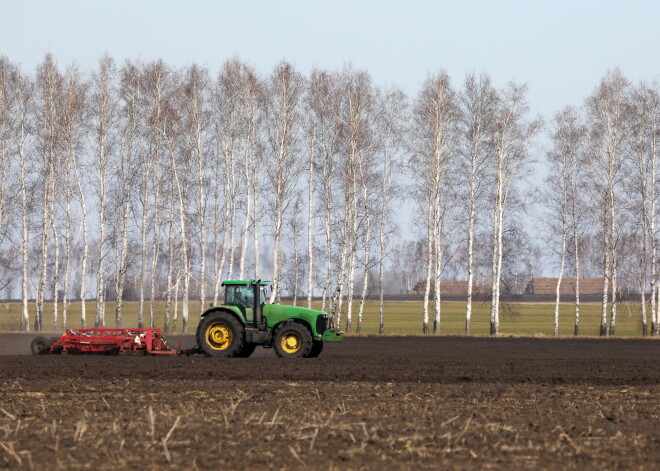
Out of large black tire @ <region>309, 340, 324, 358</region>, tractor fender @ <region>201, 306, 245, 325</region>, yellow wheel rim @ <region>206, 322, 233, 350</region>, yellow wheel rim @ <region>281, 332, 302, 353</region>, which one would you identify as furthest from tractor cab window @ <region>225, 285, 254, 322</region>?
large black tire @ <region>309, 340, 324, 358</region>

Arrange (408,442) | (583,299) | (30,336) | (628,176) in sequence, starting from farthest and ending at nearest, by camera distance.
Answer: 1. (583,299)
2. (628,176)
3. (30,336)
4. (408,442)

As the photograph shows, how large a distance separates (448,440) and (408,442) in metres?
0.54

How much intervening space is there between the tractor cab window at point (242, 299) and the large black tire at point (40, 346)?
5224 millimetres

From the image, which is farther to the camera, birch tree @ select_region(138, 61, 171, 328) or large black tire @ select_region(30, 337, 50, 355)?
birch tree @ select_region(138, 61, 171, 328)

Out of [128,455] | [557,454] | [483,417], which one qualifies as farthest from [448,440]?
[128,455]

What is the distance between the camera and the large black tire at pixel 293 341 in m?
27.2

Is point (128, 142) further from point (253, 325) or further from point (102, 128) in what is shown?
point (253, 325)

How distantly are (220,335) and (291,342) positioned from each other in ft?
6.33

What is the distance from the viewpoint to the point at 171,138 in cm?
4700

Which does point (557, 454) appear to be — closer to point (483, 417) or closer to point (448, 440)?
point (448, 440)

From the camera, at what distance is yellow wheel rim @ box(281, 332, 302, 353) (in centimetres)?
2748

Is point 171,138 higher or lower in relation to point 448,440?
higher

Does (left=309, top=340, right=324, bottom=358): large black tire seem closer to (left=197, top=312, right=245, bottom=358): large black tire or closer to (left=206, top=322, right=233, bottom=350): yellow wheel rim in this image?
(left=197, top=312, right=245, bottom=358): large black tire

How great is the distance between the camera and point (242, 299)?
27.6 m
